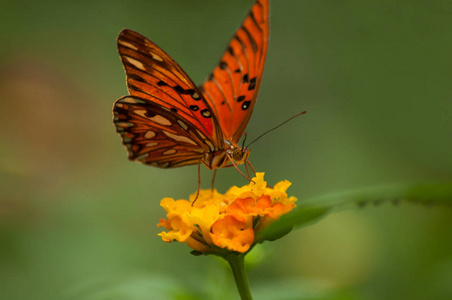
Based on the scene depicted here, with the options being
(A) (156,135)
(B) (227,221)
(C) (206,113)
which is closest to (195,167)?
(A) (156,135)

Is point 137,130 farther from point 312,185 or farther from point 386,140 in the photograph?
point 386,140

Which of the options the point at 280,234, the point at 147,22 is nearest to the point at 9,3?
the point at 147,22

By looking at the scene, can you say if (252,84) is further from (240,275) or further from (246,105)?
(240,275)

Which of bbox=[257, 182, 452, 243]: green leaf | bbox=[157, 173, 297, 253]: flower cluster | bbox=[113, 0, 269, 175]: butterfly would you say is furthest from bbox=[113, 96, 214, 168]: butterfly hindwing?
bbox=[257, 182, 452, 243]: green leaf

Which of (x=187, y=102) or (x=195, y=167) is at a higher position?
(x=195, y=167)

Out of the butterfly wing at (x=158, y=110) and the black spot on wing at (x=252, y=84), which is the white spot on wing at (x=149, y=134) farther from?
the black spot on wing at (x=252, y=84)

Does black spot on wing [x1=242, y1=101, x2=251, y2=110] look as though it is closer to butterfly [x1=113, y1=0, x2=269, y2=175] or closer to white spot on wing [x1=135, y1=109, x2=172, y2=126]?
butterfly [x1=113, y1=0, x2=269, y2=175]
